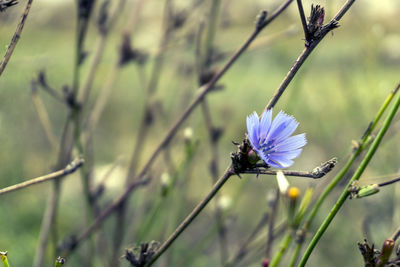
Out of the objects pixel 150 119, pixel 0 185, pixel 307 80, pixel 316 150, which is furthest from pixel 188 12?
pixel 307 80

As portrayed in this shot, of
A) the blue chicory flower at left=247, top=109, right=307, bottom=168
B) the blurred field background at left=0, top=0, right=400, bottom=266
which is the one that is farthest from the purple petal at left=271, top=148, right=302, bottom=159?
the blurred field background at left=0, top=0, right=400, bottom=266

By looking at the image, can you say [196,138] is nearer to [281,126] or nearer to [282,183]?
[281,126]

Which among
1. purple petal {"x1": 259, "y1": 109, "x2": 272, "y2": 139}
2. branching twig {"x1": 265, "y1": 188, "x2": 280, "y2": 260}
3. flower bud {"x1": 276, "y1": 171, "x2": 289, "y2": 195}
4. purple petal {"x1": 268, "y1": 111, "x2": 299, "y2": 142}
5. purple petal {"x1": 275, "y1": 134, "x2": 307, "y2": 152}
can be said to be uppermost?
purple petal {"x1": 259, "y1": 109, "x2": 272, "y2": 139}

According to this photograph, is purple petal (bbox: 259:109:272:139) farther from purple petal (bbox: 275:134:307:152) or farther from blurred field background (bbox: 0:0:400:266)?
blurred field background (bbox: 0:0:400:266)

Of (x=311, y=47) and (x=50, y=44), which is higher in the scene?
(x=50, y=44)

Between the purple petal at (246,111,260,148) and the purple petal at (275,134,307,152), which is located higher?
the purple petal at (246,111,260,148)

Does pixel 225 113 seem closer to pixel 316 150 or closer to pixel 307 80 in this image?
pixel 316 150
